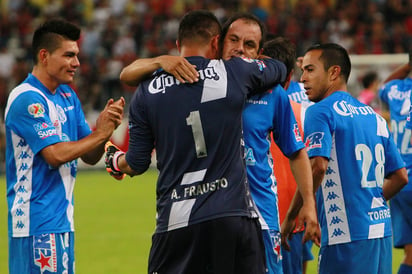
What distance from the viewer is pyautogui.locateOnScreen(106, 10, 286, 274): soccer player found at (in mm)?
4898

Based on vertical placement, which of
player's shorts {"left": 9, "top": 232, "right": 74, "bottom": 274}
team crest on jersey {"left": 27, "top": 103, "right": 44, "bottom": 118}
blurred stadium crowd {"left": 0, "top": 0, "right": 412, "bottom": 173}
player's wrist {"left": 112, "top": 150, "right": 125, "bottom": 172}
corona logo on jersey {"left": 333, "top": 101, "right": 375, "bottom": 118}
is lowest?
player's shorts {"left": 9, "top": 232, "right": 74, "bottom": 274}

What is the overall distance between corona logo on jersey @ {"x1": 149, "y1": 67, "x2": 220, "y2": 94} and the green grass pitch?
211 inches

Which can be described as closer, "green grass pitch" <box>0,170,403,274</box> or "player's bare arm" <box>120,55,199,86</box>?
"player's bare arm" <box>120,55,199,86</box>

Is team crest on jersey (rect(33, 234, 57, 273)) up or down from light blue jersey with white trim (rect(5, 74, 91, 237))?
down

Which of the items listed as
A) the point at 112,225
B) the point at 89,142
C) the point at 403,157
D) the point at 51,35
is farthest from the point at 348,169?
the point at 112,225

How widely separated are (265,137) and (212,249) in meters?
0.92

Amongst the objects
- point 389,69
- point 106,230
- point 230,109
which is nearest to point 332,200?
point 230,109

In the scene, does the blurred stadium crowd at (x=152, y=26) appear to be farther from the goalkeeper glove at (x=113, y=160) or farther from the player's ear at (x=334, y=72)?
the goalkeeper glove at (x=113, y=160)

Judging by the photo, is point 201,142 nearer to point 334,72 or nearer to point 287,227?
point 287,227

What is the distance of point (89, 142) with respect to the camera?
591 centimetres

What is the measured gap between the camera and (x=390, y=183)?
20.4 feet

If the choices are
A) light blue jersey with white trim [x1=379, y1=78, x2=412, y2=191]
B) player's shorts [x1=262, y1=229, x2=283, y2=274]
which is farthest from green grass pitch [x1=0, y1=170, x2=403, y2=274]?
player's shorts [x1=262, y1=229, x2=283, y2=274]

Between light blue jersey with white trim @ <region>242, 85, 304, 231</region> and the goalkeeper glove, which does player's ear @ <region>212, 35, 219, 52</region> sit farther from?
the goalkeeper glove

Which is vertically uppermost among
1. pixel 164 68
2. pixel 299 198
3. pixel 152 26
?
pixel 152 26
